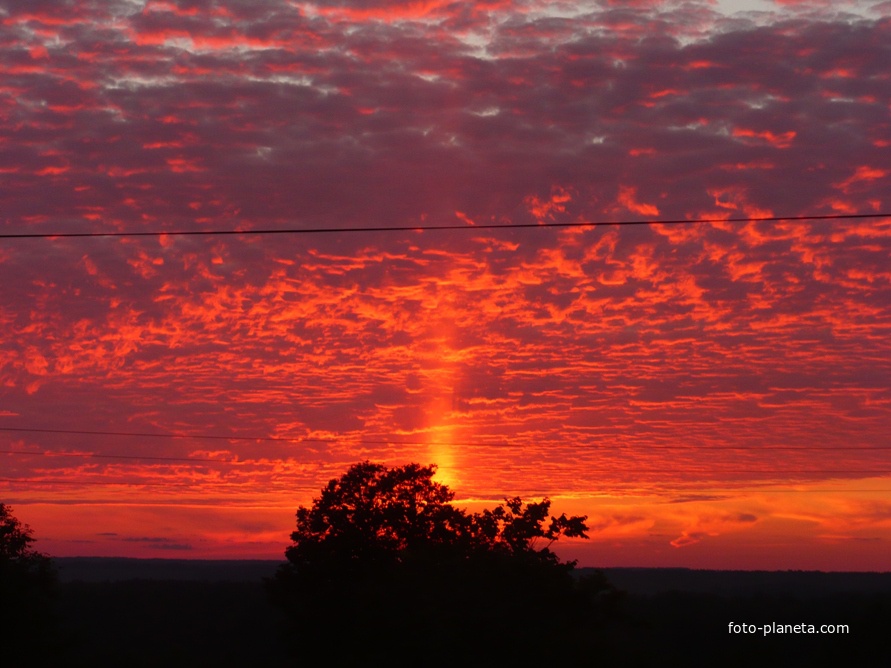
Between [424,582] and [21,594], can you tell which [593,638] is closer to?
[424,582]

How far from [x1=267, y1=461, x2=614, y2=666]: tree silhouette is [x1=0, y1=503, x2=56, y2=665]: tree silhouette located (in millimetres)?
13484

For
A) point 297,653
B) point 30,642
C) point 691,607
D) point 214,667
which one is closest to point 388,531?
point 297,653

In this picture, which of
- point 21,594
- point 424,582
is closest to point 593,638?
point 424,582

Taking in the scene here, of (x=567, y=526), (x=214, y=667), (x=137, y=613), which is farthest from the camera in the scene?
(x=137, y=613)

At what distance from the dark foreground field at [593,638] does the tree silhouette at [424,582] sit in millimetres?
544

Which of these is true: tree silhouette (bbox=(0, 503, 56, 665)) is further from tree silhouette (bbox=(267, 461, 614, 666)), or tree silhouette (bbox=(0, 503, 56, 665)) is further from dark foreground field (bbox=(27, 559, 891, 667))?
tree silhouette (bbox=(267, 461, 614, 666))

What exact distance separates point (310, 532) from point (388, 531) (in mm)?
4604

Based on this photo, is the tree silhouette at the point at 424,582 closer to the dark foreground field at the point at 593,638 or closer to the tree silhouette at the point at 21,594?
the dark foreground field at the point at 593,638

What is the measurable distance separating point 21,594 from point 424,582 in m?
18.9

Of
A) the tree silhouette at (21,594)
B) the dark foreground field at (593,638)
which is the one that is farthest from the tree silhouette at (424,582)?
the tree silhouette at (21,594)

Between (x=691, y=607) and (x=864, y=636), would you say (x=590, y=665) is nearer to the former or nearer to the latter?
(x=864, y=636)

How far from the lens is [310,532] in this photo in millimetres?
60844

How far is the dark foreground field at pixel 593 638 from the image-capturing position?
182 feet

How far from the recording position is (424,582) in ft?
154
